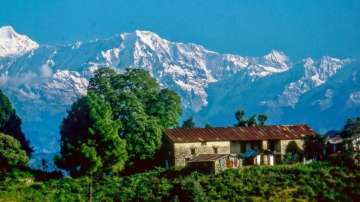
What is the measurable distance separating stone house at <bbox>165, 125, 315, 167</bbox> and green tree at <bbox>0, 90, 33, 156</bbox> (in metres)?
18.1

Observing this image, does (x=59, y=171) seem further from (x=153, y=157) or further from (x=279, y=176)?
(x=279, y=176)

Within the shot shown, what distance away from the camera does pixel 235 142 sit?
106m

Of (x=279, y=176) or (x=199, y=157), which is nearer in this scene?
(x=279, y=176)

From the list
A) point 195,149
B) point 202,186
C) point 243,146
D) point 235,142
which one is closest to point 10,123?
point 195,149

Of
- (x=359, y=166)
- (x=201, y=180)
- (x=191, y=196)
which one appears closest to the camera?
(x=191, y=196)

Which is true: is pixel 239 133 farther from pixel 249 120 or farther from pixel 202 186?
pixel 202 186

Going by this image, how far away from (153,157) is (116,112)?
731cm

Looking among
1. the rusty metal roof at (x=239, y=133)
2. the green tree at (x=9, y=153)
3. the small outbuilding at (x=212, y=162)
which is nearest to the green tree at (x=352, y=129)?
the rusty metal roof at (x=239, y=133)

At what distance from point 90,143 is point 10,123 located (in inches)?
708

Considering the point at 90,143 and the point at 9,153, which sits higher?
the point at 90,143

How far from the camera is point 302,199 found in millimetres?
86625

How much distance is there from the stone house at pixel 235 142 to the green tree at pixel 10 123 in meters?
18.1

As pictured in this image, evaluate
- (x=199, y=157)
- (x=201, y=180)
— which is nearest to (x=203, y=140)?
(x=199, y=157)

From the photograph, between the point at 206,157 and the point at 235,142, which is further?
the point at 235,142
